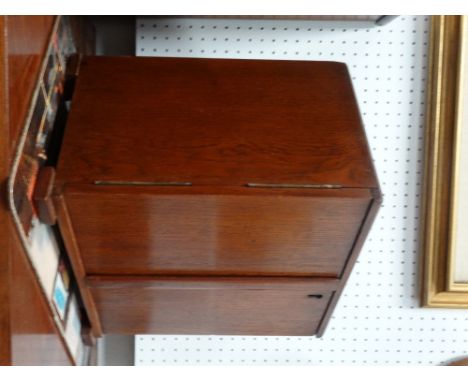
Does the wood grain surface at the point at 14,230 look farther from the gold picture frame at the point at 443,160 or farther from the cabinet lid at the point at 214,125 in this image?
the gold picture frame at the point at 443,160

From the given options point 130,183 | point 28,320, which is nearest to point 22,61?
point 130,183

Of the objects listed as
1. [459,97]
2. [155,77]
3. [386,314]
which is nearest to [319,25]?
[459,97]

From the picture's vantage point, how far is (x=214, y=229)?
2.68 feet

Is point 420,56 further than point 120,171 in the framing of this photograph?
Yes

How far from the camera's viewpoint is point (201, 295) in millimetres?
978

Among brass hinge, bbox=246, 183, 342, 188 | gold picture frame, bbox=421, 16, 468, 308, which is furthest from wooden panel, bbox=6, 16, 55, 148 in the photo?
gold picture frame, bbox=421, 16, 468, 308

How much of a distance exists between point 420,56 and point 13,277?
3.45 feet

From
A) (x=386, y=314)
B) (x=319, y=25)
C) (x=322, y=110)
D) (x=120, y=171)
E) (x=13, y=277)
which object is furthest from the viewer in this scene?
(x=386, y=314)

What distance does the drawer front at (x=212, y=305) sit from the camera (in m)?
0.92

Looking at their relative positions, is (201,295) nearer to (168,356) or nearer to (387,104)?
(168,356)

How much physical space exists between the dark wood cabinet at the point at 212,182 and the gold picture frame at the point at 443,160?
416 mm

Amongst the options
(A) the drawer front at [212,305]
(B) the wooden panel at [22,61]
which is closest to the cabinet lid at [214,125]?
(B) the wooden panel at [22,61]

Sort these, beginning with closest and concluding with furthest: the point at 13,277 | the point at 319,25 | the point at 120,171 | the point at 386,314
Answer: the point at 13,277
the point at 120,171
the point at 319,25
the point at 386,314

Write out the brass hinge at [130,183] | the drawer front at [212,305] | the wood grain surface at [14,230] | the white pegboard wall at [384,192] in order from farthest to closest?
1. the white pegboard wall at [384,192]
2. the drawer front at [212,305]
3. the brass hinge at [130,183]
4. the wood grain surface at [14,230]
